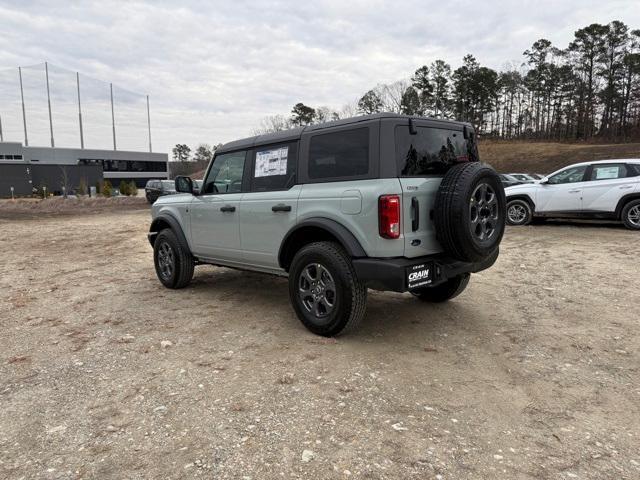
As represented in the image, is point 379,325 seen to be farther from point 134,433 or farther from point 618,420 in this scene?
point 134,433

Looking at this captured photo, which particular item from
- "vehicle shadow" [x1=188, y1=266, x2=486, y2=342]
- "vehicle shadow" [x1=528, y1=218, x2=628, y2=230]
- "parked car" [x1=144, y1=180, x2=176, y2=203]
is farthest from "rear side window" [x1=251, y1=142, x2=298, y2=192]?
"parked car" [x1=144, y1=180, x2=176, y2=203]

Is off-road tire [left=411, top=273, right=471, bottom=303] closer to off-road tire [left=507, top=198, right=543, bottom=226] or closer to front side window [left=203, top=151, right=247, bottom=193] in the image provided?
front side window [left=203, top=151, right=247, bottom=193]

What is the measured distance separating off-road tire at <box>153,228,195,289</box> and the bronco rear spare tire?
11.7ft

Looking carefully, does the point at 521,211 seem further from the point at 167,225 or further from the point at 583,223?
the point at 167,225

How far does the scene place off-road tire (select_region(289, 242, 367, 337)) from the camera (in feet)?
12.4

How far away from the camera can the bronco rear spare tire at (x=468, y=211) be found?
369 cm

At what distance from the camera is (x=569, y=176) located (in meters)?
10.8

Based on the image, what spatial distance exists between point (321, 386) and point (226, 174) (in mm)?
3044

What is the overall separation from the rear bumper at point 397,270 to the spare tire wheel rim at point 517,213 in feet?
29.3

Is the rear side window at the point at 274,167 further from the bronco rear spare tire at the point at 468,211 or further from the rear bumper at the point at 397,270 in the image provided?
the bronco rear spare tire at the point at 468,211

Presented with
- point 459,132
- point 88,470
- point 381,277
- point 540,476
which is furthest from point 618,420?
point 88,470

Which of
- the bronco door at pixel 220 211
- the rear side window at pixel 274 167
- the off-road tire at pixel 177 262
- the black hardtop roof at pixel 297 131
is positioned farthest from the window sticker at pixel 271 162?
the off-road tire at pixel 177 262

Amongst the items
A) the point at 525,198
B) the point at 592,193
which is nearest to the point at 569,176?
the point at 592,193

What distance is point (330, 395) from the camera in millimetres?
3104
